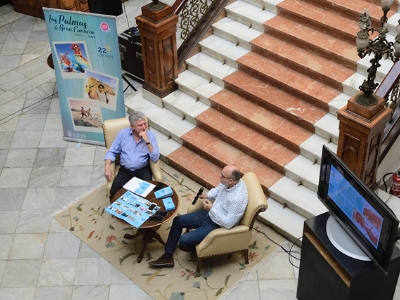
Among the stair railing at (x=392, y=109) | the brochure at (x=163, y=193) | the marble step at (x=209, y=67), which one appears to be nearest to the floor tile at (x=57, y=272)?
the brochure at (x=163, y=193)

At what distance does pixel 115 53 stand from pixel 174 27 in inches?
33.0

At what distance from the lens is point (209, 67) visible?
7.94m

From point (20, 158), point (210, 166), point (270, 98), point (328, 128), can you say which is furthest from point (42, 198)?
point (328, 128)

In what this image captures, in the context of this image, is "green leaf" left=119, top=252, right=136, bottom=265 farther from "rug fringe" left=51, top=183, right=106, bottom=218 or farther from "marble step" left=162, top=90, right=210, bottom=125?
"marble step" left=162, top=90, right=210, bottom=125

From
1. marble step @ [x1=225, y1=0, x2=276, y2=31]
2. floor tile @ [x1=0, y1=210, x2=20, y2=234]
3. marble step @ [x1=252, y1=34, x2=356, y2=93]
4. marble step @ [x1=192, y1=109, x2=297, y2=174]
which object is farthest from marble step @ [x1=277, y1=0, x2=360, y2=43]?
floor tile @ [x1=0, y1=210, x2=20, y2=234]

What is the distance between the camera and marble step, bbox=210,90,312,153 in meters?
6.94

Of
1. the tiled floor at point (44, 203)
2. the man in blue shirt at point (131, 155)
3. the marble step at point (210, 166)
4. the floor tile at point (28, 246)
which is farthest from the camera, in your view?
the marble step at point (210, 166)

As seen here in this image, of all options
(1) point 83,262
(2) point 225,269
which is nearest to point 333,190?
(2) point 225,269

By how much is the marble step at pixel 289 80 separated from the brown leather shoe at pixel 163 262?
2.40m

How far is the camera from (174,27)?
294 inches

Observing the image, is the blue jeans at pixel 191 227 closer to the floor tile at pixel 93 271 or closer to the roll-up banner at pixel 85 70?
the floor tile at pixel 93 271

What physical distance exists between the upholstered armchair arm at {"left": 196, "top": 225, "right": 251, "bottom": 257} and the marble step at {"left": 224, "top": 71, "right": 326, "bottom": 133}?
1.67m

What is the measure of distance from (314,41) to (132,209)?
9.93 feet

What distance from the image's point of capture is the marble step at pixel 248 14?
7.93 meters
